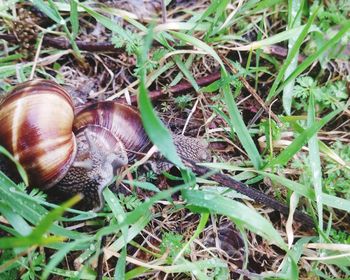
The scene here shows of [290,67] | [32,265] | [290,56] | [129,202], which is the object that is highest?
[290,56]

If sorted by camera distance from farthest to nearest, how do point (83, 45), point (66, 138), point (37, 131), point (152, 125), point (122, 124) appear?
1. point (83, 45)
2. point (122, 124)
3. point (66, 138)
4. point (37, 131)
5. point (152, 125)

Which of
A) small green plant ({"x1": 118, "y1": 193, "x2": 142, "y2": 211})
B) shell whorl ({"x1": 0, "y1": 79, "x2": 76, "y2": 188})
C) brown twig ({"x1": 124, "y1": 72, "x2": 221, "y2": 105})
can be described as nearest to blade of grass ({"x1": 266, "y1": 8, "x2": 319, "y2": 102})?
brown twig ({"x1": 124, "y1": 72, "x2": 221, "y2": 105})

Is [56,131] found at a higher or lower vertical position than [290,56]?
lower

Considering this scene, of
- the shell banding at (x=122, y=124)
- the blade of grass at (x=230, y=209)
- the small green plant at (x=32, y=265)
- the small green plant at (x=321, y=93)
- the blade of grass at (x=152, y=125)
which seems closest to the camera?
the blade of grass at (x=152, y=125)

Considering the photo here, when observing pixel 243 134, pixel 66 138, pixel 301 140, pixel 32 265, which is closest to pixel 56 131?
pixel 66 138

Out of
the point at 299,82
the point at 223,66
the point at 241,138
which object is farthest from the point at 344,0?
the point at 241,138

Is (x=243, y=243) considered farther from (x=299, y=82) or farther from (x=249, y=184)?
(x=299, y=82)

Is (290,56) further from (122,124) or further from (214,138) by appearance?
(122,124)

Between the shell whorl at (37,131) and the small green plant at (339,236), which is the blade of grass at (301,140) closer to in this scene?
the small green plant at (339,236)

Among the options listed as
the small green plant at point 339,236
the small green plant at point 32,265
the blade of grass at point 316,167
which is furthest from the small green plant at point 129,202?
the small green plant at point 339,236
